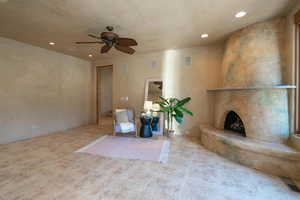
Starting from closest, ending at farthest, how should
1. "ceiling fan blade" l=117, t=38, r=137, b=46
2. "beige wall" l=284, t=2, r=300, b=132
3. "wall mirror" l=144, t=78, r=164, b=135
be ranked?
"beige wall" l=284, t=2, r=300, b=132 → "ceiling fan blade" l=117, t=38, r=137, b=46 → "wall mirror" l=144, t=78, r=164, b=135

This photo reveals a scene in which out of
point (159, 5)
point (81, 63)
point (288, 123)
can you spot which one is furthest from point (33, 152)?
point (288, 123)

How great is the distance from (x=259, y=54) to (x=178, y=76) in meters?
2.15

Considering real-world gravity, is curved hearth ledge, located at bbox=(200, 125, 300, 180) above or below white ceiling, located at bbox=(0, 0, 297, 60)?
below

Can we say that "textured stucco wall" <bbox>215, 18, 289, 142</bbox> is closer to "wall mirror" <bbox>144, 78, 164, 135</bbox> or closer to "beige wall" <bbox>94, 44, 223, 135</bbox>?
"beige wall" <bbox>94, 44, 223, 135</bbox>

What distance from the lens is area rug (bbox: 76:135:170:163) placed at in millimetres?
2703

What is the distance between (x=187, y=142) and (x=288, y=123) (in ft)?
6.99

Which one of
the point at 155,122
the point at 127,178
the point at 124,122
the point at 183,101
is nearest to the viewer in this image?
the point at 127,178

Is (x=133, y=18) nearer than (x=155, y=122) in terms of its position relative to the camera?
Yes

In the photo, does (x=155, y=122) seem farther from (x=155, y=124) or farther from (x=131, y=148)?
(x=131, y=148)

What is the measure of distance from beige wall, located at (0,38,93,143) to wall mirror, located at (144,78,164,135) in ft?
9.83

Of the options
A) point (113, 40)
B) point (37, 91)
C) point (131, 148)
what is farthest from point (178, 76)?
point (37, 91)

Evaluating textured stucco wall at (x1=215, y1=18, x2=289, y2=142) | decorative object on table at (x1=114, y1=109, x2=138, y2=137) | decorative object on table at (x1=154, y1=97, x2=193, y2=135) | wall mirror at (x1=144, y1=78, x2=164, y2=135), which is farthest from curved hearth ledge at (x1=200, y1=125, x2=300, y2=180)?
decorative object on table at (x1=114, y1=109, x2=138, y2=137)

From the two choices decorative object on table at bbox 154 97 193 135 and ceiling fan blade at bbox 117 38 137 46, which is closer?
ceiling fan blade at bbox 117 38 137 46

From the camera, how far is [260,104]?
2.52m
